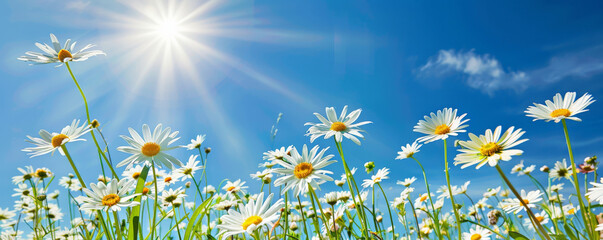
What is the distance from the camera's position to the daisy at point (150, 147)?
1.78 metres

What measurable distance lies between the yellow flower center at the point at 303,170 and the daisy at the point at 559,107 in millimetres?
1074

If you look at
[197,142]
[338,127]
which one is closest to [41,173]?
[197,142]

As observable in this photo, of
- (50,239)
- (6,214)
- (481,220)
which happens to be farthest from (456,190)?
(6,214)

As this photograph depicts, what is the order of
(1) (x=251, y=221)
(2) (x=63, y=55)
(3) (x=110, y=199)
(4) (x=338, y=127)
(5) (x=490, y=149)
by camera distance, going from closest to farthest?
(5) (x=490, y=149) → (1) (x=251, y=221) → (3) (x=110, y=199) → (4) (x=338, y=127) → (2) (x=63, y=55)

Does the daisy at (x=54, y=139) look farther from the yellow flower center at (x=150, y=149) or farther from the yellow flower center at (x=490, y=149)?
the yellow flower center at (x=490, y=149)

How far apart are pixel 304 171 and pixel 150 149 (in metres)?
0.77

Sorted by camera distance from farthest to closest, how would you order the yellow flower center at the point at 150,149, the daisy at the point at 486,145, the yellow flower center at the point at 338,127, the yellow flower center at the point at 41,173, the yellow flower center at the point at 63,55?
the yellow flower center at the point at 41,173 → the yellow flower center at the point at 63,55 → the yellow flower center at the point at 338,127 → the yellow flower center at the point at 150,149 → the daisy at the point at 486,145

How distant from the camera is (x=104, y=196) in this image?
5.83ft

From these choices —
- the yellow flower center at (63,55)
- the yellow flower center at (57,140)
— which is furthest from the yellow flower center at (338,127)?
the yellow flower center at (63,55)

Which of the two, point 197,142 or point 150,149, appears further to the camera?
point 197,142

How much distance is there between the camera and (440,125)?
6.08 ft

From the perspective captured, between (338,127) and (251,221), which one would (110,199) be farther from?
(338,127)

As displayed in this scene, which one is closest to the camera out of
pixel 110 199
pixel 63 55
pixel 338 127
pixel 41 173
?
pixel 110 199

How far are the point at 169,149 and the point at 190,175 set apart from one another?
1.34 m
